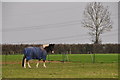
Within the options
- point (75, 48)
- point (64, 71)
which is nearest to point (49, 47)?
point (64, 71)

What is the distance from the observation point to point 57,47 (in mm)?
80000

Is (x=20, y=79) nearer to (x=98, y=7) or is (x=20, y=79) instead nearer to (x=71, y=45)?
(x=71, y=45)

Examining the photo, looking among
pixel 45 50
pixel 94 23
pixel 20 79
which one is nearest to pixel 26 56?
pixel 45 50

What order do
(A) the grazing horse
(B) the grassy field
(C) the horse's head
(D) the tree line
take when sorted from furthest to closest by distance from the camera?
(D) the tree line → (C) the horse's head → (A) the grazing horse → (B) the grassy field

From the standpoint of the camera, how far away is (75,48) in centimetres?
8219

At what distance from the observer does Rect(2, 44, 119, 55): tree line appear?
78625 mm

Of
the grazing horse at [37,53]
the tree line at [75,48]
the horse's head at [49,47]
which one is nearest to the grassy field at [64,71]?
the grazing horse at [37,53]

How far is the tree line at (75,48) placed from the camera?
78625 millimetres

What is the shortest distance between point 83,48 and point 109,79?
62.3 m

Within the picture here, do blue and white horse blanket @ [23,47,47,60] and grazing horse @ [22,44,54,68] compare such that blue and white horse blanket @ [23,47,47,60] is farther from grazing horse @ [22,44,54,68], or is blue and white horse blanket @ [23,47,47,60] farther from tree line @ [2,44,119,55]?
tree line @ [2,44,119,55]

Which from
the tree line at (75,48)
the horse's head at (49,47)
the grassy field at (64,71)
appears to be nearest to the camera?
the grassy field at (64,71)

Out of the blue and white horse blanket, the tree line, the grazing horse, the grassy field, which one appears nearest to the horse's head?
the grazing horse

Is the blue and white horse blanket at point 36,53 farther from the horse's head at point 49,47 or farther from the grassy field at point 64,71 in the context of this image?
the grassy field at point 64,71

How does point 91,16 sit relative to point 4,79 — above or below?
above
